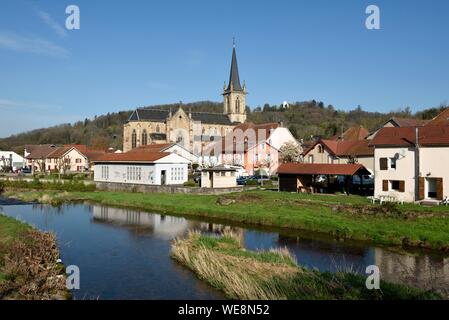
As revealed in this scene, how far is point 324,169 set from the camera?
1332 inches

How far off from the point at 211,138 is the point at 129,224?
6020cm

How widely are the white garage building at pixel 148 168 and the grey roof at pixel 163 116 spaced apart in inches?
1426

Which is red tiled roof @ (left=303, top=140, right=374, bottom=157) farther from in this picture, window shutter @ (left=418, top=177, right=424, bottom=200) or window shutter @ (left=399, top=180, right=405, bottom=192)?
window shutter @ (left=418, top=177, right=424, bottom=200)

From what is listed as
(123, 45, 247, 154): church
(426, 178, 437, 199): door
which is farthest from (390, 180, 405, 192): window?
(123, 45, 247, 154): church

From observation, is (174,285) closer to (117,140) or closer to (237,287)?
(237,287)

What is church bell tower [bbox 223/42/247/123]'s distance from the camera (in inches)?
3688

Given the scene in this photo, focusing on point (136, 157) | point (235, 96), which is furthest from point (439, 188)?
point (235, 96)

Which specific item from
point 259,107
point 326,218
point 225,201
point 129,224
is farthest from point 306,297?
point 259,107

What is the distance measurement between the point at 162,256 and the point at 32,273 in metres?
6.93

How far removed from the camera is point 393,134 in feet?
100

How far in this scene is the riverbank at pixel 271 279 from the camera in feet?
39.1

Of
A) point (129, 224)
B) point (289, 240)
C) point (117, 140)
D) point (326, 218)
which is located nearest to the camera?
point (289, 240)

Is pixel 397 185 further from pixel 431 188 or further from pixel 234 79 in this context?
pixel 234 79
